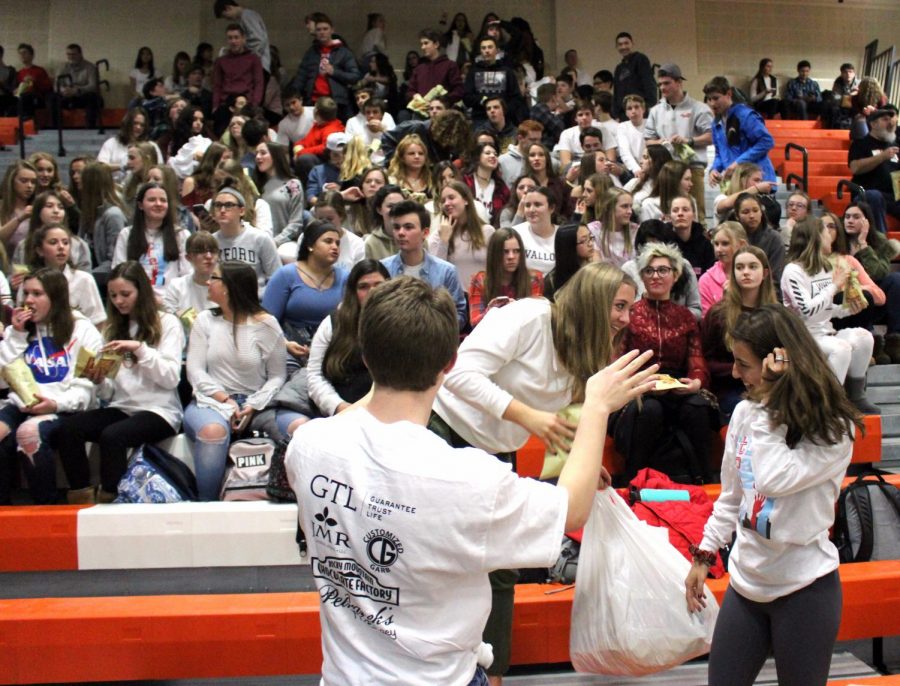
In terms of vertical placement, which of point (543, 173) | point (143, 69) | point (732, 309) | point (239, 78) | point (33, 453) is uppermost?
point (143, 69)

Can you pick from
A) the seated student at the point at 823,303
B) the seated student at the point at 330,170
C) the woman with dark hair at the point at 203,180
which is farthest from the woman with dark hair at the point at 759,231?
the woman with dark hair at the point at 203,180

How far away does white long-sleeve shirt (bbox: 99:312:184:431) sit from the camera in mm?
5020

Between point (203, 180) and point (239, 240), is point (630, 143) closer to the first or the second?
point (203, 180)

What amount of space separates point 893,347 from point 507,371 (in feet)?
15.7

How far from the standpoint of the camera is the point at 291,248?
292 inches

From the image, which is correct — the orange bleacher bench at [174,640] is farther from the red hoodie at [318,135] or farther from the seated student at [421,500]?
the red hoodie at [318,135]

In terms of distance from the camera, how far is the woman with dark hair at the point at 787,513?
2.65 meters

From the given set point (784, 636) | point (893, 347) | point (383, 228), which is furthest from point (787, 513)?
point (383, 228)

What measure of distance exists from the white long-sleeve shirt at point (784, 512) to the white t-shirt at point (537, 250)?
13.3 ft

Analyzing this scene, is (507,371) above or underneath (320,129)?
underneath

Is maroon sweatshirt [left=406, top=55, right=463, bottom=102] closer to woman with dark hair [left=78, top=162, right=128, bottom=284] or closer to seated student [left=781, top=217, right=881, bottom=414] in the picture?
woman with dark hair [left=78, top=162, right=128, bottom=284]

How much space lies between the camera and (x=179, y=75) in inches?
540

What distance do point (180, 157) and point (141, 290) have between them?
4.77 m

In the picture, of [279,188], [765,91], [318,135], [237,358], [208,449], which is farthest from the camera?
[765,91]
